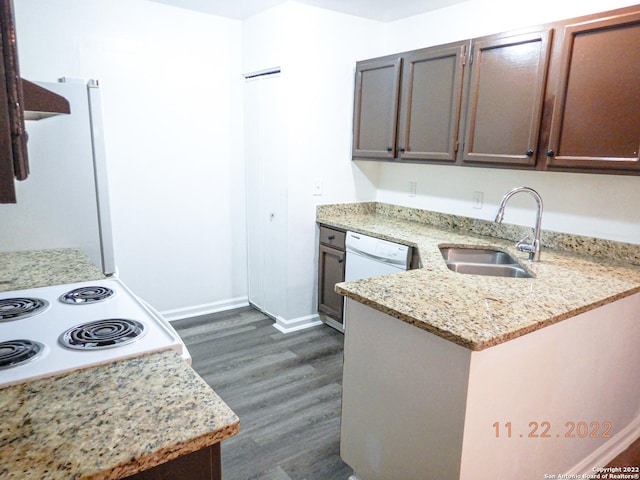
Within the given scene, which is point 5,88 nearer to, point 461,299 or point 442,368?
point 442,368

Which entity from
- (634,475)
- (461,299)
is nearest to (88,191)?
(461,299)

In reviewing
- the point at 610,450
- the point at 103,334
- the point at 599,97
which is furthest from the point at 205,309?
the point at 599,97

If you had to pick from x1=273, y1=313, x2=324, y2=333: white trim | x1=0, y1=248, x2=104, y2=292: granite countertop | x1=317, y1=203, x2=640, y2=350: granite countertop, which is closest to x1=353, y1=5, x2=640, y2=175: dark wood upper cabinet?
x1=317, y1=203, x2=640, y2=350: granite countertop

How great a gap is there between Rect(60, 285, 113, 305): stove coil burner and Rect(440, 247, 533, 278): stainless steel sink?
6.11ft

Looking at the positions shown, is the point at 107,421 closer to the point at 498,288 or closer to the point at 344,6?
the point at 498,288

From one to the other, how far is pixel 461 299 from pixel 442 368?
31 centimetres

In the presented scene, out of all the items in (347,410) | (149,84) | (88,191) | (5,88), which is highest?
(149,84)

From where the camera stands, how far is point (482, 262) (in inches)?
105

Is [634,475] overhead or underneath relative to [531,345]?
underneath

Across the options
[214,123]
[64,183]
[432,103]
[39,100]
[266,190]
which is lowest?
[266,190]

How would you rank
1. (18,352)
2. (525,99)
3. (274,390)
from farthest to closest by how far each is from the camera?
1. (274,390)
2. (525,99)
3. (18,352)

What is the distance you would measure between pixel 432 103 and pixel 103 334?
242 centimetres

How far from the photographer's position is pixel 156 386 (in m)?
0.99

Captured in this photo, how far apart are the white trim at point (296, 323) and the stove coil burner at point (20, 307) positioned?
2.18 m
